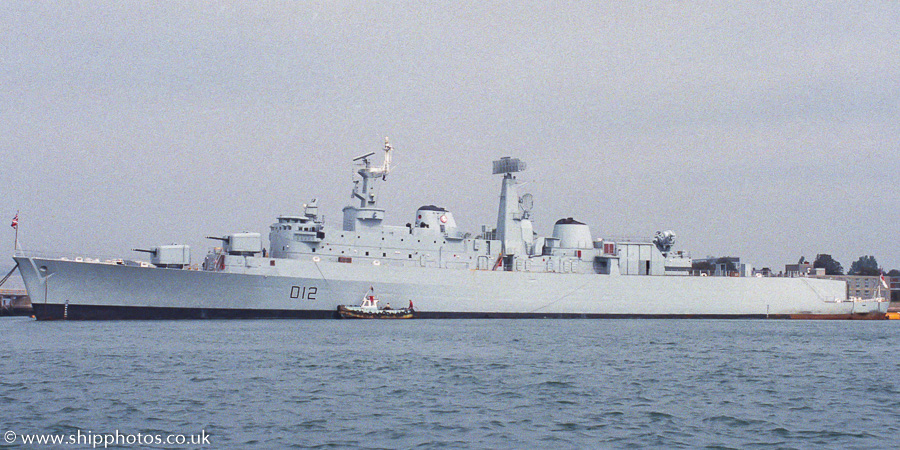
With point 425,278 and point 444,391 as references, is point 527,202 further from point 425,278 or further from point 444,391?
point 444,391

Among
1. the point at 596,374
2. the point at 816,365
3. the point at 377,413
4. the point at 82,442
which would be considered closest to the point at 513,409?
the point at 377,413

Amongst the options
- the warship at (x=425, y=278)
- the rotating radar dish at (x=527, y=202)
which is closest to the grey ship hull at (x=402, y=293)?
the warship at (x=425, y=278)

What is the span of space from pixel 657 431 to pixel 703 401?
3.01 meters

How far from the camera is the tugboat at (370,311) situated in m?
34.3

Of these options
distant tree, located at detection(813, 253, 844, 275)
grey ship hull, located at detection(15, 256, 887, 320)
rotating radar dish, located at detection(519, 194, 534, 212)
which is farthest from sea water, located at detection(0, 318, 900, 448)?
distant tree, located at detection(813, 253, 844, 275)

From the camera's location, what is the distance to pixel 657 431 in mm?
10945

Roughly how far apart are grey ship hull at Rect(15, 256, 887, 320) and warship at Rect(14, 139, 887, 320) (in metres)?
0.05

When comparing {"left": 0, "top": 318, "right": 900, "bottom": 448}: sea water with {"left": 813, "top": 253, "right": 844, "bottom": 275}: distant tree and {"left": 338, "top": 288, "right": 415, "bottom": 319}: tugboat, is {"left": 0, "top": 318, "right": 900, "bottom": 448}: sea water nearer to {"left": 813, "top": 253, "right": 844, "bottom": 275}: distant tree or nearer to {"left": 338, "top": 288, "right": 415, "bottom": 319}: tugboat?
{"left": 338, "top": 288, "right": 415, "bottom": 319}: tugboat

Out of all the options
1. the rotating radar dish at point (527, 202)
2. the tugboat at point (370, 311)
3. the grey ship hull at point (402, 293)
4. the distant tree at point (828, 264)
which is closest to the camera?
the grey ship hull at point (402, 293)

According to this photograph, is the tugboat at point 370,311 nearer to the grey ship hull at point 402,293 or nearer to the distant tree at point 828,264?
the grey ship hull at point 402,293

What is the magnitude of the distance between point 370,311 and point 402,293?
6.17 ft

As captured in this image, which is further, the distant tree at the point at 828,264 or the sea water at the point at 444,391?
the distant tree at the point at 828,264

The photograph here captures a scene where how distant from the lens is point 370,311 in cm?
3444

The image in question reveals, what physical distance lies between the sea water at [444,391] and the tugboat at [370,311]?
8.83 m
